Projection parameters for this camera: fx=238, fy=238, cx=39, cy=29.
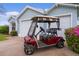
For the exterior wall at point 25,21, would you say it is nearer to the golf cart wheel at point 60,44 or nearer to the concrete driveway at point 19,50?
the concrete driveway at point 19,50

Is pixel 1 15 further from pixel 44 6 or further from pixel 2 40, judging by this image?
pixel 44 6

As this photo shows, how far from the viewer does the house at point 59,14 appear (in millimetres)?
5691

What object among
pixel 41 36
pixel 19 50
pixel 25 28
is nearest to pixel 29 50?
pixel 19 50

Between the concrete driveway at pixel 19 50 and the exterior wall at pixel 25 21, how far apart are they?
0.20 meters

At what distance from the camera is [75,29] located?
567 cm

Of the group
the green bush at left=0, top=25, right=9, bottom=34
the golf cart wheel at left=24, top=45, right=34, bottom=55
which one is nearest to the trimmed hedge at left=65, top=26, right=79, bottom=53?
the golf cart wheel at left=24, top=45, right=34, bottom=55

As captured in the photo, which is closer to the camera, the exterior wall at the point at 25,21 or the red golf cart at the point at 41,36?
the red golf cart at the point at 41,36

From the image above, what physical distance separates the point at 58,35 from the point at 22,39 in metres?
0.88

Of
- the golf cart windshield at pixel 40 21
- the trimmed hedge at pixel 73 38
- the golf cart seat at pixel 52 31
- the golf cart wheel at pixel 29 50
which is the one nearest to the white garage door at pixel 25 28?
the golf cart windshield at pixel 40 21

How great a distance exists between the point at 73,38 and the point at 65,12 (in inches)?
25.9

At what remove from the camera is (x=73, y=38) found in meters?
5.66

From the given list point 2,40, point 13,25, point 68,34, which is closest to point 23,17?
point 13,25

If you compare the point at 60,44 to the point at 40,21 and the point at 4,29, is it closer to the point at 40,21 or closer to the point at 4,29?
the point at 40,21

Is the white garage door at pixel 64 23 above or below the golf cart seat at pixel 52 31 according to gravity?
above
